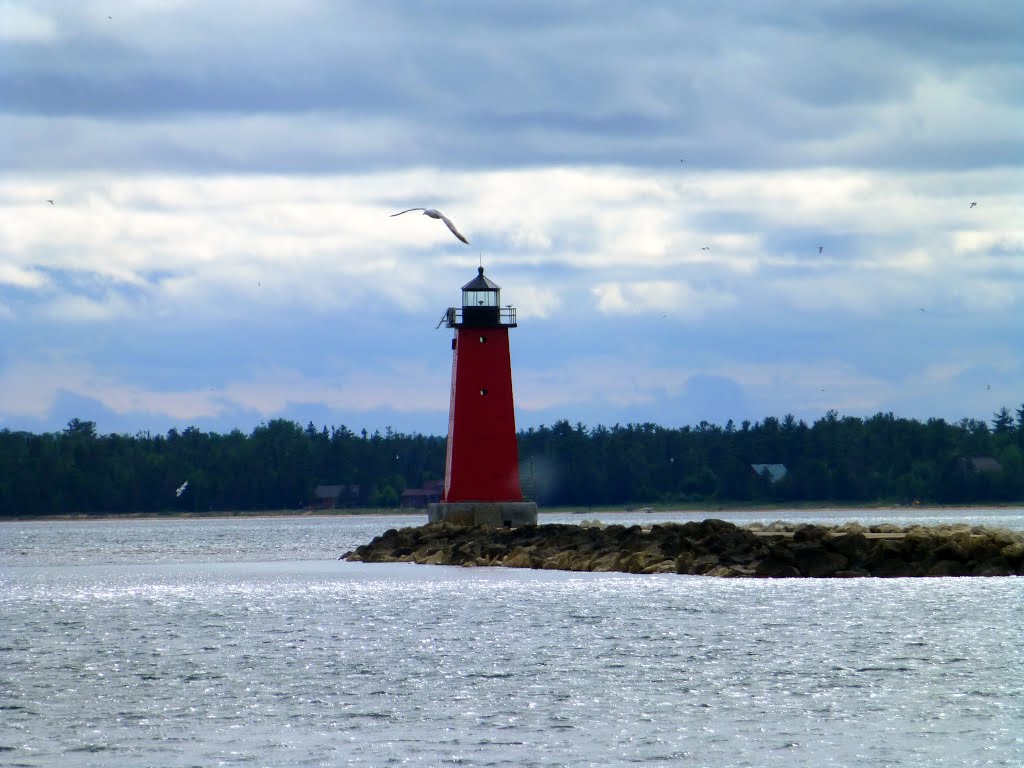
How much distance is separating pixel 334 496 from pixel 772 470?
101 ft

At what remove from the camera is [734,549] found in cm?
3472

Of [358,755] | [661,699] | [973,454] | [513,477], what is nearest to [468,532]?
[513,477]

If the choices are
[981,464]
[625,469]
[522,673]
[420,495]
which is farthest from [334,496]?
[522,673]

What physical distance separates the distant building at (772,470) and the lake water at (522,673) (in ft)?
229

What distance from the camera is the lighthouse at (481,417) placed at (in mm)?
38531

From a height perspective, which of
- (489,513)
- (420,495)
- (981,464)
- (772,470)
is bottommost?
(489,513)

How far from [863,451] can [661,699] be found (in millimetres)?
87415

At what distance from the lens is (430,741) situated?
1619 cm

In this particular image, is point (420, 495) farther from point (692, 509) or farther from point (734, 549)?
point (734, 549)

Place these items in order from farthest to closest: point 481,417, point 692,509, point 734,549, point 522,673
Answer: point 692,509, point 481,417, point 734,549, point 522,673

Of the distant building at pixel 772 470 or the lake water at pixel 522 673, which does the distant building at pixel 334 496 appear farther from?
the lake water at pixel 522 673

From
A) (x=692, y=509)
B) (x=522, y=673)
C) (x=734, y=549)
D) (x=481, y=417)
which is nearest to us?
(x=522, y=673)

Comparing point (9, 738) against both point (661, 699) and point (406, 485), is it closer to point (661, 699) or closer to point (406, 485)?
point (661, 699)

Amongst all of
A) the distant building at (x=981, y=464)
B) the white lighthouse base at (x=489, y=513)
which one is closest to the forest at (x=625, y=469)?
the distant building at (x=981, y=464)
